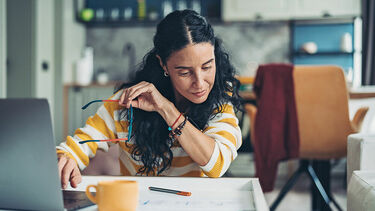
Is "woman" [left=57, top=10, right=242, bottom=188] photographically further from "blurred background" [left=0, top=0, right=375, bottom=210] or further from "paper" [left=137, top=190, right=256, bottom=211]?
"blurred background" [left=0, top=0, right=375, bottom=210]

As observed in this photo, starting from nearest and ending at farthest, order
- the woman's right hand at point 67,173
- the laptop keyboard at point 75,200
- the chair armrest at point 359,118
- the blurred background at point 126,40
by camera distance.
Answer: the laptop keyboard at point 75,200 → the woman's right hand at point 67,173 → the chair armrest at point 359,118 → the blurred background at point 126,40

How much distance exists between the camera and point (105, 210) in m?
0.65

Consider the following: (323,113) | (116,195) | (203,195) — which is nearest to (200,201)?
(203,195)

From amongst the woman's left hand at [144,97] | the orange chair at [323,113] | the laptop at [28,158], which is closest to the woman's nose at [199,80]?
the woman's left hand at [144,97]

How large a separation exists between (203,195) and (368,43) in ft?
10.6

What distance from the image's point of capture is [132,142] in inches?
48.3

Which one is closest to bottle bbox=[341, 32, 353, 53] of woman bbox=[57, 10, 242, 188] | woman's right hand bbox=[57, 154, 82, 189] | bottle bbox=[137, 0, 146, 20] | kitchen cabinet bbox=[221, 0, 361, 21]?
kitchen cabinet bbox=[221, 0, 361, 21]

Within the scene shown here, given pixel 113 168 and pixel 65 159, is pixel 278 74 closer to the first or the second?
pixel 113 168

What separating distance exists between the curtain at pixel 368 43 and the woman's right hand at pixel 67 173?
3152 millimetres

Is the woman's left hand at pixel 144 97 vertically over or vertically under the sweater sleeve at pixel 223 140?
over

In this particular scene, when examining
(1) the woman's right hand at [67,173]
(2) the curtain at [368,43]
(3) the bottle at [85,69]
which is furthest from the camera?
(3) the bottle at [85,69]

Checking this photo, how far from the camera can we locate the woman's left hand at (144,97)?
3.32 ft

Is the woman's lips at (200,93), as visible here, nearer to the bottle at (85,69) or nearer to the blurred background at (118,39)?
the blurred background at (118,39)

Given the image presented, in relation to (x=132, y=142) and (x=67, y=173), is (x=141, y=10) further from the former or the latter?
(x=67, y=173)
